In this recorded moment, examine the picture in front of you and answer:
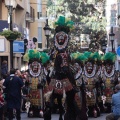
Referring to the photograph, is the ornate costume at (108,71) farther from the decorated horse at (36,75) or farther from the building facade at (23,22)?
the building facade at (23,22)

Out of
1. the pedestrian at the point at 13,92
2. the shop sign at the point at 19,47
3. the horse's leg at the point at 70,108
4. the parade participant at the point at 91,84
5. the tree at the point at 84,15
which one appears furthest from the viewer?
the tree at the point at 84,15

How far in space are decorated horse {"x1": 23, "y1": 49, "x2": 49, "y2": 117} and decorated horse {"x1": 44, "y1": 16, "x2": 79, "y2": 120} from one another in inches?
188

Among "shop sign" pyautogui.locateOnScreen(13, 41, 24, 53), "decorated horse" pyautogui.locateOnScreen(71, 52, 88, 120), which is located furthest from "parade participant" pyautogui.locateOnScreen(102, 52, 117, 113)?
"shop sign" pyautogui.locateOnScreen(13, 41, 24, 53)

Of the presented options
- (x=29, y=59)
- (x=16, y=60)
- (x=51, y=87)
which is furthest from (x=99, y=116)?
(x=16, y=60)

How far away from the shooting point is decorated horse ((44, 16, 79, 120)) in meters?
13.1

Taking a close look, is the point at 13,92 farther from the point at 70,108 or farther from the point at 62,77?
the point at 62,77

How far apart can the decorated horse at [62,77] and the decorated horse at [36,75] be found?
477 centimetres

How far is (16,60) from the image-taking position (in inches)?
1561

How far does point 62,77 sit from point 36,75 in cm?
551

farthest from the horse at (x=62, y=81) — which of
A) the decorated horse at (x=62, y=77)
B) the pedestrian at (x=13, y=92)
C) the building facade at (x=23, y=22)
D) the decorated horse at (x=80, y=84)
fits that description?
the building facade at (x=23, y=22)

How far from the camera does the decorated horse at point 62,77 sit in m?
13.1

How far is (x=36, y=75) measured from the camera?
18.6 m

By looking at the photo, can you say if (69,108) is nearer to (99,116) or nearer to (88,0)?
(99,116)

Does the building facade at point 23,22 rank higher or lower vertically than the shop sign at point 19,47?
higher
